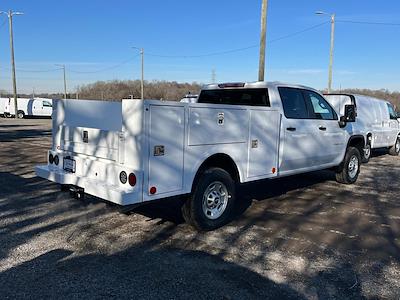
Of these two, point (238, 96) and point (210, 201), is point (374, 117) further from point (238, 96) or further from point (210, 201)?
Result: point (210, 201)

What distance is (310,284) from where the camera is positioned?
13.4ft

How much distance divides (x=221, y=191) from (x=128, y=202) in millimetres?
1638

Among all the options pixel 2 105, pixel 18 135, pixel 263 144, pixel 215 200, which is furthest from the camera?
pixel 2 105

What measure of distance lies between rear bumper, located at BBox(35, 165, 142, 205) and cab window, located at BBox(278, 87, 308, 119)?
3.25m

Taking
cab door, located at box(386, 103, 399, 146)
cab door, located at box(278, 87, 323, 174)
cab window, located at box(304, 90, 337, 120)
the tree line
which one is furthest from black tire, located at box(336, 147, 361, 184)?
the tree line

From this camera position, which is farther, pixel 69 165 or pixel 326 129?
pixel 326 129

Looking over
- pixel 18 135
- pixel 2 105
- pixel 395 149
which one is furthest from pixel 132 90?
pixel 395 149

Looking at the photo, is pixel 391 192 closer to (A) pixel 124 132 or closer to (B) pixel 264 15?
(A) pixel 124 132

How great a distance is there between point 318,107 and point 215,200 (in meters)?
3.26

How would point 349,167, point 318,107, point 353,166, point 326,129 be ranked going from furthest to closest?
point 353,166 → point 349,167 → point 326,129 → point 318,107

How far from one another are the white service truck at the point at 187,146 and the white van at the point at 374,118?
5721 millimetres

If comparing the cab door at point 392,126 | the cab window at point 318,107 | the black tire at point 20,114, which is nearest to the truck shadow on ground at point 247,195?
the cab window at point 318,107

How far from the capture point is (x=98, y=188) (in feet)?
16.0

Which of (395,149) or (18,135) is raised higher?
(395,149)
